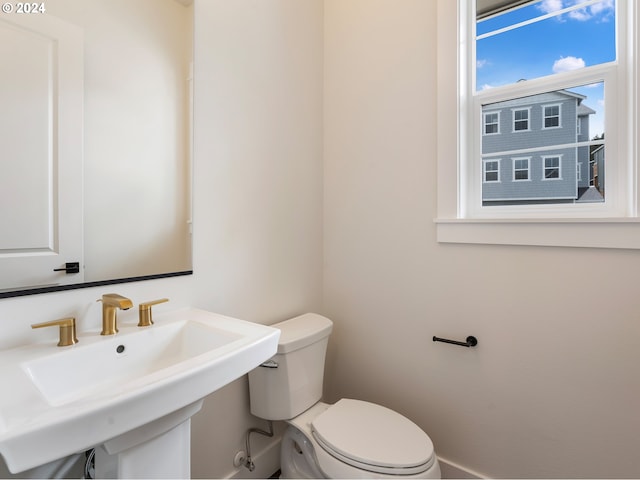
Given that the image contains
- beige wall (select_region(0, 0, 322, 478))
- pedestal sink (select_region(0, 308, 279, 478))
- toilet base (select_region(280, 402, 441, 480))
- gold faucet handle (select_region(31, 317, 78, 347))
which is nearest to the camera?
pedestal sink (select_region(0, 308, 279, 478))

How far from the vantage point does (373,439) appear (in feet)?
3.74

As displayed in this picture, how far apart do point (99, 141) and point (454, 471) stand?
1846mm

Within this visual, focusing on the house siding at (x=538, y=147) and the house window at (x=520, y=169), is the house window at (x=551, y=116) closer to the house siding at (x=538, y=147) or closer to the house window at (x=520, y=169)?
the house siding at (x=538, y=147)

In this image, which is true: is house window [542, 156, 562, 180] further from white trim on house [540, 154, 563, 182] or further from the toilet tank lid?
the toilet tank lid

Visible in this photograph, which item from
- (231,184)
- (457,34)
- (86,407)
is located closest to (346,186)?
(231,184)

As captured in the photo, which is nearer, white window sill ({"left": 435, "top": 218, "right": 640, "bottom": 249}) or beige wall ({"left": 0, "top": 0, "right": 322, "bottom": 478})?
white window sill ({"left": 435, "top": 218, "right": 640, "bottom": 249})

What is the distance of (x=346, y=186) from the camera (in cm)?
172

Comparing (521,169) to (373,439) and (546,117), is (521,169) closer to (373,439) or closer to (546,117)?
(546,117)

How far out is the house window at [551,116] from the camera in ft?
4.21

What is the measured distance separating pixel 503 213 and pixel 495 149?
11.1 inches

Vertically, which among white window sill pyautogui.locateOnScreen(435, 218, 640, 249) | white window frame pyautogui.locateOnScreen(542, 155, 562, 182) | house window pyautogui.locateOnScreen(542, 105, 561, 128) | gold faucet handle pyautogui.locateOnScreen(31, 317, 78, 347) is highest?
house window pyautogui.locateOnScreen(542, 105, 561, 128)

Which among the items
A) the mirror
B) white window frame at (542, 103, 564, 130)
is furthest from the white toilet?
white window frame at (542, 103, 564, 130)

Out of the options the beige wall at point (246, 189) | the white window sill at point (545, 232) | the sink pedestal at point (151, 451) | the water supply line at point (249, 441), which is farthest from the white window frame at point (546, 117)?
the water supply line at point (249, 441)

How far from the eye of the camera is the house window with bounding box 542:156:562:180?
129 centimetres
